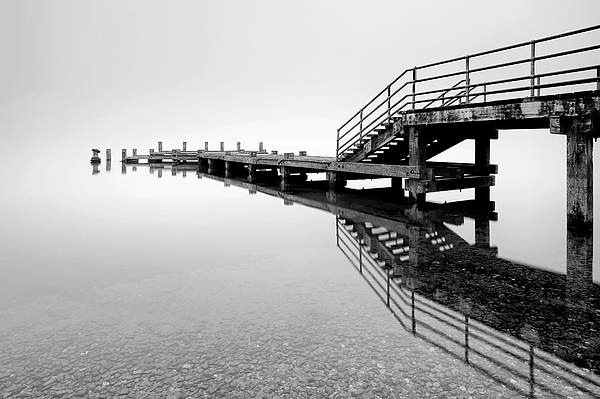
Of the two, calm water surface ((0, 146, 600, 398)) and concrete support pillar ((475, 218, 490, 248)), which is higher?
concrete support pillar ((475, 218, 490, 248))

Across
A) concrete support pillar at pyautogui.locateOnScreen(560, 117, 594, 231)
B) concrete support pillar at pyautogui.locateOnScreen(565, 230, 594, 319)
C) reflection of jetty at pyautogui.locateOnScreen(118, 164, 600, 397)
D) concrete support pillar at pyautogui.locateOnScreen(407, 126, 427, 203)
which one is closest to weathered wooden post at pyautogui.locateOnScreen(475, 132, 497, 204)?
concrete support pillar at pyautogui.locateOnScreen(407, 126, 427, 203)

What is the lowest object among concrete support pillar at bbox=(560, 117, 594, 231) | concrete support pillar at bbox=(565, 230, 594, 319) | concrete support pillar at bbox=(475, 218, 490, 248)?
concrete support pillar at bbox=(565, 230, 594, 319)

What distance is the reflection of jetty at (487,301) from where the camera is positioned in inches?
170

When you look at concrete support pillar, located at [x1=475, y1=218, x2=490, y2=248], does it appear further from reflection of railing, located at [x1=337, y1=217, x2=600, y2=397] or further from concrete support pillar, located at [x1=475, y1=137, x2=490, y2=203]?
concrete support pillar, located at [x1=475, y1=137, x2=490, y2=203]

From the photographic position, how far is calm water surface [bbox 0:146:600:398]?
417cm

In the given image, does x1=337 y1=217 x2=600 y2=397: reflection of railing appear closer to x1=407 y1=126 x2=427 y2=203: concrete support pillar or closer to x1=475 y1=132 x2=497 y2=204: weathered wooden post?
x1=407 y1=126 x2=427 y2=203: concrete support pillar

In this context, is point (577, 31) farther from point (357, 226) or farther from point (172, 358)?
point (172, 358)

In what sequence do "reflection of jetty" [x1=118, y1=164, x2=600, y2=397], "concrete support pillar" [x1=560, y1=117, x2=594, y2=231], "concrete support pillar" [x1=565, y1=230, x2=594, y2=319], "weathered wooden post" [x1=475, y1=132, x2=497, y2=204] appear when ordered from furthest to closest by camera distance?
"weathered wooden post" [x1=475, y1=132, x2=497, y2=204] < "concrete support pillar" [x1=560, y1=117, x2=594, y2=231] < "concrete support pillar" [x1=565, y1=230, x2=594, y2=319] < "reflection of jetty" [x1=118, y1=164, x2=600, y2=397]

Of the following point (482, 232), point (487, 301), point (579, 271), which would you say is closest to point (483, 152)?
point (482, 232)

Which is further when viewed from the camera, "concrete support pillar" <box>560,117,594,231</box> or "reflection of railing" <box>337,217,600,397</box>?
"concrete support pillar" <box>560,117,594,231</box>

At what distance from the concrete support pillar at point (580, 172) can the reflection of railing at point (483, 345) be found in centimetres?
583

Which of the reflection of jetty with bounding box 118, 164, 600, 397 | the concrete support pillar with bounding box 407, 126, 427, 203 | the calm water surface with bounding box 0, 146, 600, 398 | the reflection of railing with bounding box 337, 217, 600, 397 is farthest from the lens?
the concrete support pillar with bounding box 407, 126, 427, 203

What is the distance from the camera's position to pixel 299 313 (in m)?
5.79

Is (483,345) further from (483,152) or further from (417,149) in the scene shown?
(483,152)
